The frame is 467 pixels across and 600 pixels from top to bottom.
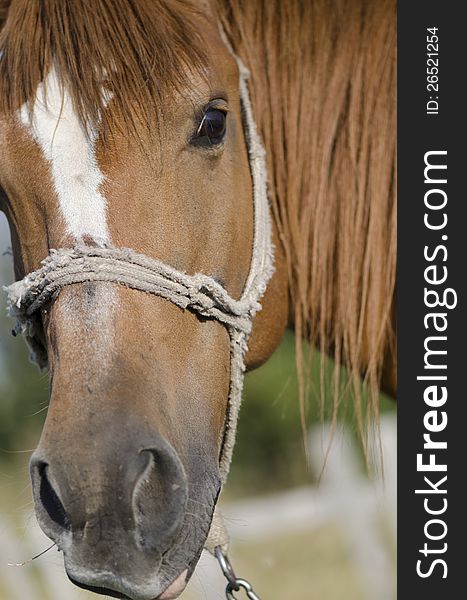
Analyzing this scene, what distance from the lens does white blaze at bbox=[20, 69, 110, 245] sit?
1496 mm

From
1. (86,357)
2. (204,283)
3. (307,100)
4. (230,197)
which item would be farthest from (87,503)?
(307,100)

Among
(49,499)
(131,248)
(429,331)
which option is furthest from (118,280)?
(429,331)

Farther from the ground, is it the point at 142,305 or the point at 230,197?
the point at 230,197

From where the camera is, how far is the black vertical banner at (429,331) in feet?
6.72

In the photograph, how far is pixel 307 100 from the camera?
205 cm

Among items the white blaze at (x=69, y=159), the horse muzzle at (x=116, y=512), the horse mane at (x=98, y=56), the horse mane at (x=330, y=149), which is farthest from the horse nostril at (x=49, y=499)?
the horse mane at (x=330, y=149)

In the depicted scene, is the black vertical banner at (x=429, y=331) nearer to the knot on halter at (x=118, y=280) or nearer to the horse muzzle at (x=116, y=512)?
the knot on halter at (x=118, y=280)

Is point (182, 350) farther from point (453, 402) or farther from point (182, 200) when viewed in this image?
point (453, 402)

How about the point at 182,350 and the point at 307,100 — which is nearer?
the point at 182,350

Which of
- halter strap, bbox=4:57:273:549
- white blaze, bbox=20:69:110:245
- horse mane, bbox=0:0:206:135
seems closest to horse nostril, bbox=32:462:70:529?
halter strap, bbox=4:57:273:549

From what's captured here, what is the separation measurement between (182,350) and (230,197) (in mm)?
435

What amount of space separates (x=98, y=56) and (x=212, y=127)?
300mm

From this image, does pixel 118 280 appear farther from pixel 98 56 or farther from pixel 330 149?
pixel 330 149

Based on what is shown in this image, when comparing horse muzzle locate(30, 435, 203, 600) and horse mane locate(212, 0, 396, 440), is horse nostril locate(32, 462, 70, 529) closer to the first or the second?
horse muzzle locate(30, 435, 203, 600)
